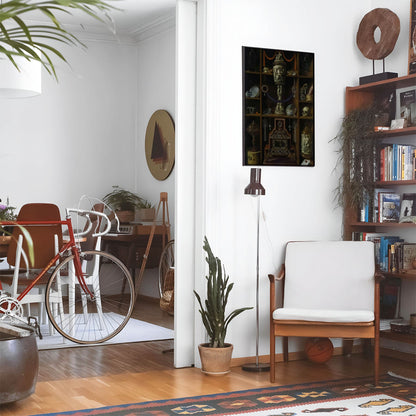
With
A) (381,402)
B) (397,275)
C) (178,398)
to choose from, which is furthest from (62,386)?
(397,275)

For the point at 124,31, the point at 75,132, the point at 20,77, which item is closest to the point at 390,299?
the point at 20,77

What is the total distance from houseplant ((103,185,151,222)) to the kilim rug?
4074 mm

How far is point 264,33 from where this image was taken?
180 inches

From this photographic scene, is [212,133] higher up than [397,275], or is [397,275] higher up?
[212,133]

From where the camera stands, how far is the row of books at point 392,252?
4547 millimetres

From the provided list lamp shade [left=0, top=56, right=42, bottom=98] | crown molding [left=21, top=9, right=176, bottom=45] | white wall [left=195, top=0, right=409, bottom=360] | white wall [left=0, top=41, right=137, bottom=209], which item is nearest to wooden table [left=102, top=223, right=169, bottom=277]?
white wall [left=0, top=41, right=137, bottom=209]

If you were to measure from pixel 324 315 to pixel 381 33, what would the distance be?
6.52 feet

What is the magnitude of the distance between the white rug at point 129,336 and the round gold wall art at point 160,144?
6.40 feet

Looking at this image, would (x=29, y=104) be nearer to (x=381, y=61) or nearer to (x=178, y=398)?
(x=381, y=61)

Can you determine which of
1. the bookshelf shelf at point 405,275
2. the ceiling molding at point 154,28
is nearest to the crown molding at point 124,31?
the ceiling molding at point 154,28

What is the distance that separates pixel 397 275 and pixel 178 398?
1692mm

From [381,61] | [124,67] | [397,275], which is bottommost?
[397,275]

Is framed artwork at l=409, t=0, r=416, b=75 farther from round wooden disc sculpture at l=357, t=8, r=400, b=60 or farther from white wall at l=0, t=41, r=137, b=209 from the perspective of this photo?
white wall at l=0, t=41, r=137, b=209

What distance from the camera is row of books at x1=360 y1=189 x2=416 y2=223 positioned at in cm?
464
